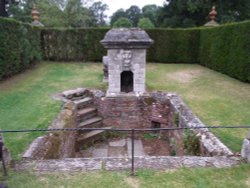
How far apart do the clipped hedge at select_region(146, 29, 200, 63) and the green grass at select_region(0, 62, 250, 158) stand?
1.68 metres

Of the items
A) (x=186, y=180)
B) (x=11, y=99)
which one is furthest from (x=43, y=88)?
(x=186, y=180)

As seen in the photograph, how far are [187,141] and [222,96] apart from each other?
13.1 feet

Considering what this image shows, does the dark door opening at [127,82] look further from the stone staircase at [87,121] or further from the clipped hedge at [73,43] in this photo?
the clipped hedge at [73,43]

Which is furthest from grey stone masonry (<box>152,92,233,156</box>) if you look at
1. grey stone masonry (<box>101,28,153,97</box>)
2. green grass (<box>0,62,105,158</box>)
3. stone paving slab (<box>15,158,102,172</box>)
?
green grass (<box>0,62,105,158</box>)

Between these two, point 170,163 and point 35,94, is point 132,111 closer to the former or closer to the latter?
point 35,94

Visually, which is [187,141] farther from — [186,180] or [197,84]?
[197,84]

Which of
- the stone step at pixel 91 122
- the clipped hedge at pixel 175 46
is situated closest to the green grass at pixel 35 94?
the stone step at pixel 91 122

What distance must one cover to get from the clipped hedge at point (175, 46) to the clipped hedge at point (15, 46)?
7.44 m

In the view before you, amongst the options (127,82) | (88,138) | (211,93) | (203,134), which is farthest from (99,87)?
(203,134)

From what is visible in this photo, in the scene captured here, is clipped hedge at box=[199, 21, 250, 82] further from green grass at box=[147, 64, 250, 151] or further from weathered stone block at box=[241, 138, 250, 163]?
weathered stone block at box=[241, 138, 250, 163]

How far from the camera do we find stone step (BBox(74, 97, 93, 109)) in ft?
26.2

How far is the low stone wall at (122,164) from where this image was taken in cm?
385

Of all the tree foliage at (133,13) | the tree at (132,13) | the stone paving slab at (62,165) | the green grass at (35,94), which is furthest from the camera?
the tree at (132,13)

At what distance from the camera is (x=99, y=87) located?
9.61m
